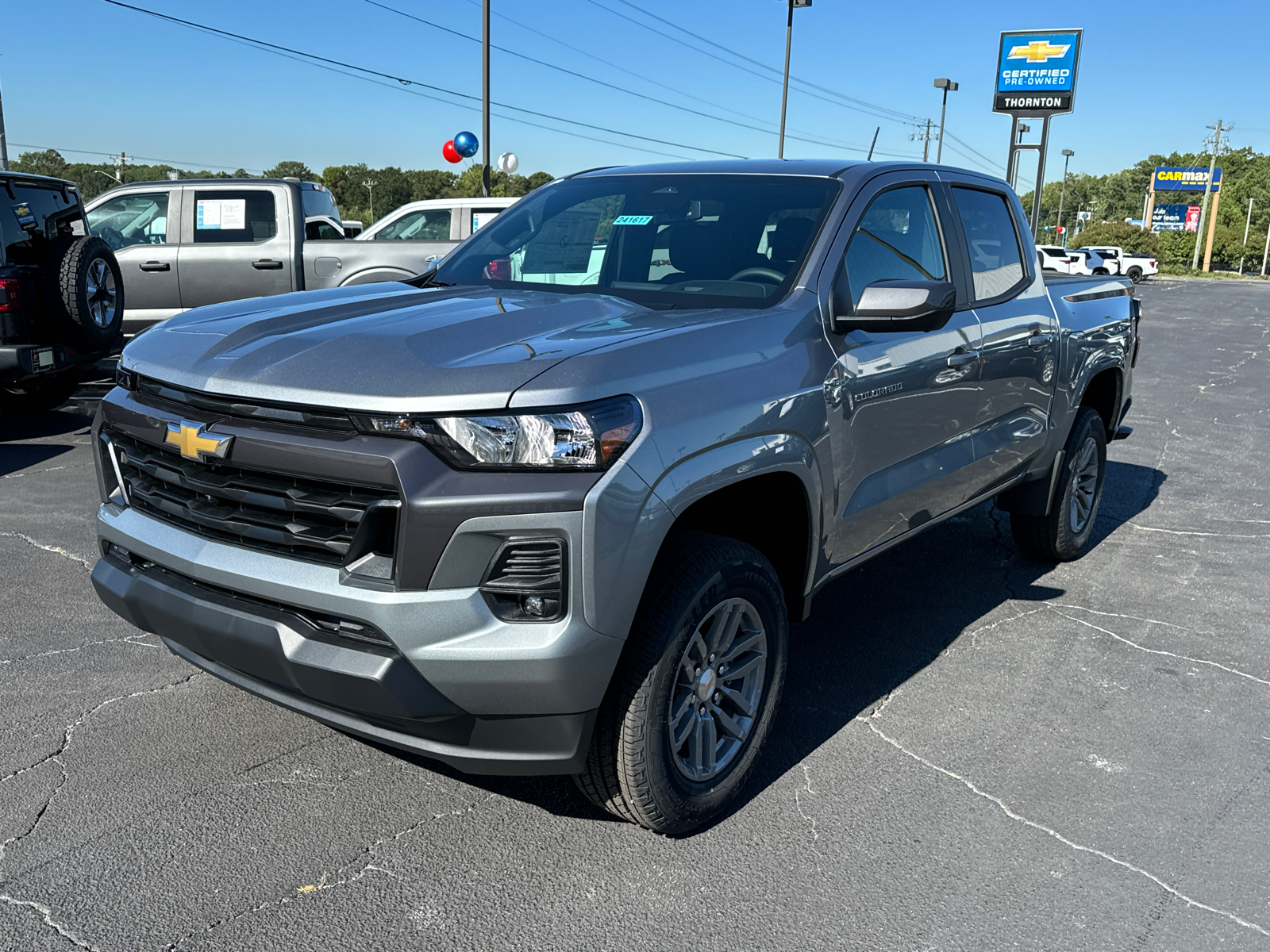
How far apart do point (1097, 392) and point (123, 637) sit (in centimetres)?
498

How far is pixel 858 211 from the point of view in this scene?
141 inches

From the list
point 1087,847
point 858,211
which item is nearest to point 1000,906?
point 1087,847

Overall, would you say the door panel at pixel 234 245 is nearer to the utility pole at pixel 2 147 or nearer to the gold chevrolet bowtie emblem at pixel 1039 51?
the utility pole at pixel 2 147

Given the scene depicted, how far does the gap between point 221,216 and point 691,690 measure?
9699mm

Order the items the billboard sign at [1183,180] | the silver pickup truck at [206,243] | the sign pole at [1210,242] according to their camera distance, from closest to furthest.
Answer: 1. the silver pickup truck at [206,243]
2. the sign pole at [1210,242]
3. the billboard sign at [1183,180]

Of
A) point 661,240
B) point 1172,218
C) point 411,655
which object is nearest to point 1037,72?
point 661,240

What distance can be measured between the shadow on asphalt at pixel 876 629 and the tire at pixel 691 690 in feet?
0.73

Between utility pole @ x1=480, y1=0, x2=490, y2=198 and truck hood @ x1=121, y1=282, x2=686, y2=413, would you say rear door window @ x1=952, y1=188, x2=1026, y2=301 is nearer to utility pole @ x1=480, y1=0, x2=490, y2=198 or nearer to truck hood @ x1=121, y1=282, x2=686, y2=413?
truck hood @ x1=121, y1=282, x2=686, y2=413

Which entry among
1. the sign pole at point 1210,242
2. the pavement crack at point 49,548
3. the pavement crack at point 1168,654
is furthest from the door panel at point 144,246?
the sign pole at point 1210,242

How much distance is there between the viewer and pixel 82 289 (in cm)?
765

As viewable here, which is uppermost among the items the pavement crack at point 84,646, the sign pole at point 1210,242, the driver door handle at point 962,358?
the sign pole at point 1210,242

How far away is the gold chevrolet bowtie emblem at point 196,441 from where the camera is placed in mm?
2604

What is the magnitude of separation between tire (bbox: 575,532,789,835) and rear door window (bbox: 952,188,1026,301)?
196 centimetres

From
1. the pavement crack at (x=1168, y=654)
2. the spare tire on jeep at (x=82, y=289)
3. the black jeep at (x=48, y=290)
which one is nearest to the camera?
the pavement crack at (x=1168, y=654)
